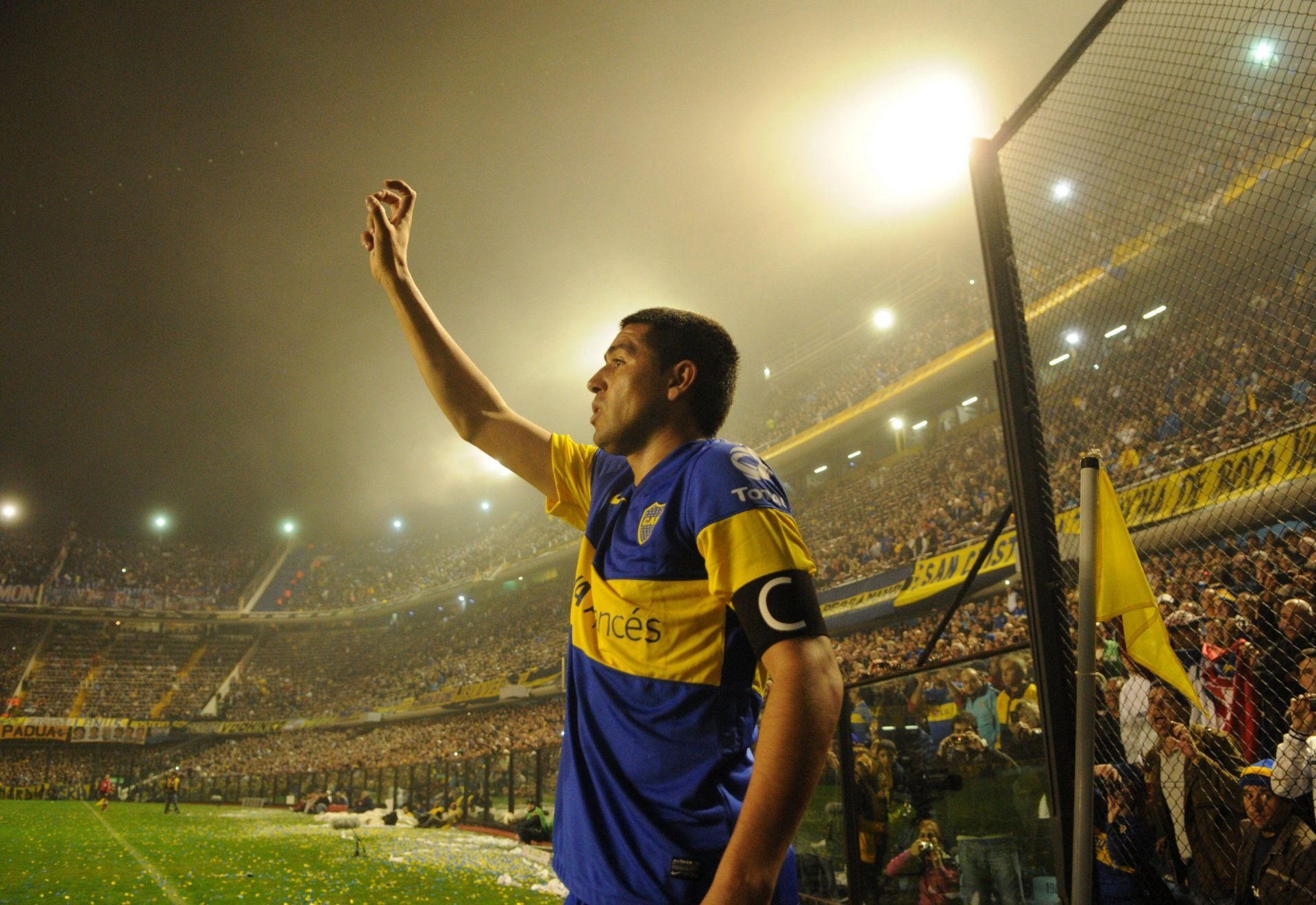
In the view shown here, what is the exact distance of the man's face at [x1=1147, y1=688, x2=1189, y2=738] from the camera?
4.02 m

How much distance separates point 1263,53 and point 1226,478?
2372mm

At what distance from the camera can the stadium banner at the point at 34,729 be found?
3928 cm

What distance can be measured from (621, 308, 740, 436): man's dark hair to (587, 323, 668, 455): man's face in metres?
0.03

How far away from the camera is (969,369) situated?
25828 millimetres

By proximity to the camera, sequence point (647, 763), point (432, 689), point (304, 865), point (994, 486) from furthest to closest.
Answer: point (432, 689) < point (994, 486) < point (304, 865) < point (647, 763)

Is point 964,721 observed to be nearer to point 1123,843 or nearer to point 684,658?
point 1123,843

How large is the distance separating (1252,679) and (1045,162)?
275 centimetres

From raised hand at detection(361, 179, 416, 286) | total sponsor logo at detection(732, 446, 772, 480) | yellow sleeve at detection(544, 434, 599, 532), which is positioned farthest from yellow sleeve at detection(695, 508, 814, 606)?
raised hand at detection(361, 179, 416, 286)

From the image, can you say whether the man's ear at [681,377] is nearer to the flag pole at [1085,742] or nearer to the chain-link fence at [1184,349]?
the flag pole at [1085,742]

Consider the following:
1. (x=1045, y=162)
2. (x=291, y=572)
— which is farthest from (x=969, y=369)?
(x=291, y=572)

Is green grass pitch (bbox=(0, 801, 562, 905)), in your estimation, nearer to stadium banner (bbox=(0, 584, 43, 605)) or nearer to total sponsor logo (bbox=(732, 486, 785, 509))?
total sponsor logo (bbox=(732, 486, 785, 509))

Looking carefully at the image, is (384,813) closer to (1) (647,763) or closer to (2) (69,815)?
(2) (69,815)

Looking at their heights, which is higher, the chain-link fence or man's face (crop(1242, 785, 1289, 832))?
the chain-link fence

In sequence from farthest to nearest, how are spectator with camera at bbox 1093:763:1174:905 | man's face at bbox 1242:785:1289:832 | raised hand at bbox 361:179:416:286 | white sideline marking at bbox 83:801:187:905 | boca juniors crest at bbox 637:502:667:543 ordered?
white sideline marking at bbox 83:801:187:905, spectator with camera at bbox 1093:763:1174:905, man's face at bbox 1242:785:1289:832, raised hand at bbox 361:179:416:286, boca juniors crest at bbox 637:502:667:543
